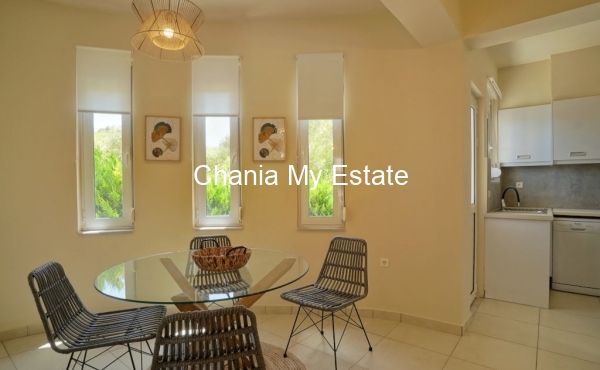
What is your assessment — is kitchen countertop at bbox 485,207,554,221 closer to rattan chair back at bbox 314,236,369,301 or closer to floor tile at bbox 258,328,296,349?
rattan chair back at bbox 314,236,369,301

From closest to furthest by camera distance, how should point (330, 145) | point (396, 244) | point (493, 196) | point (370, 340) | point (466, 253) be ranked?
point (370, 340), point (466, 253), point (396, 244), point (330, 145), point (493, 196)

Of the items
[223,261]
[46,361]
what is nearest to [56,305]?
[223,261]

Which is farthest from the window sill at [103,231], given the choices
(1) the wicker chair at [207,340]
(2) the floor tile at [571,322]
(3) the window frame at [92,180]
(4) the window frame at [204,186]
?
(2) the floor tile at [571,322]

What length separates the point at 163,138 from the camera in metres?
3.04

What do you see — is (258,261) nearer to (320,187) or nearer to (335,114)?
(320,187)

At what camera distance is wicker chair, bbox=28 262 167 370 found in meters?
1.60

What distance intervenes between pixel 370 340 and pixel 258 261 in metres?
1.18

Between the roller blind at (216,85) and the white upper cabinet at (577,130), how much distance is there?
3.75 meters

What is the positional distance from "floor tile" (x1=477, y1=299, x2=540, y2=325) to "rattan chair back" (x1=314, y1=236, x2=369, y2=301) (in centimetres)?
163

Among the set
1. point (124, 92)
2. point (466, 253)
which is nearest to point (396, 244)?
point (466, 253)

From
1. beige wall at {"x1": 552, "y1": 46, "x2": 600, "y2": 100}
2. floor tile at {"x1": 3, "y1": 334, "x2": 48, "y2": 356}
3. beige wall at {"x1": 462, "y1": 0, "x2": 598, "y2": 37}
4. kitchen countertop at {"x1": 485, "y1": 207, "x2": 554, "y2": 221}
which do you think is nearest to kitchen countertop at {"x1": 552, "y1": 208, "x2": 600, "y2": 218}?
kitchen countertop at {"x1": 485, "y1": 207, "x2": 554, "y2": 221}

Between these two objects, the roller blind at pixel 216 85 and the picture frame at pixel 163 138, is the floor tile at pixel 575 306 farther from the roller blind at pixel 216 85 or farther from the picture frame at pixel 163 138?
the picture frame at pixel 163 138

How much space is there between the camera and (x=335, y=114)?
305 centimetres

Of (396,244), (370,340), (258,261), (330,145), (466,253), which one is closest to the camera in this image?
(258,261)
